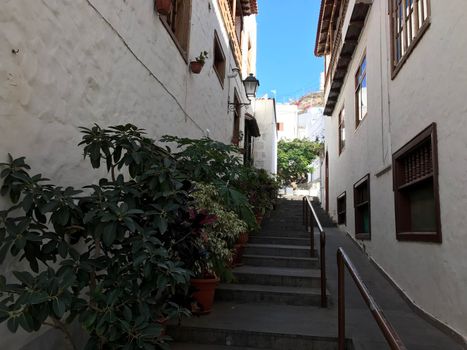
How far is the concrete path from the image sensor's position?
398cm

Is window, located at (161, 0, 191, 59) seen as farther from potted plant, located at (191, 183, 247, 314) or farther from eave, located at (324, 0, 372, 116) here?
eave, located at (324, 0, 372, 116)

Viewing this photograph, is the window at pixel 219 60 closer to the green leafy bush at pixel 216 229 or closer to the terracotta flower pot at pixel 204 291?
the green leafy bush at pixel 216 229

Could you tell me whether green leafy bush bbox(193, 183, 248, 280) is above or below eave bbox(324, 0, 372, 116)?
below

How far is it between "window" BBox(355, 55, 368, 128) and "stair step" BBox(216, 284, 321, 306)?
447cm

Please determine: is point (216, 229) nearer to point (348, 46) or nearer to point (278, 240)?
point (278, 240)

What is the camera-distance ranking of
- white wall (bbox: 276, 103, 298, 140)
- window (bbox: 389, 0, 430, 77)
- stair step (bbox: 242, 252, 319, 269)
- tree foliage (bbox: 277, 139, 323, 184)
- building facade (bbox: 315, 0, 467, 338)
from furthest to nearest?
white wall (bbox: 276, 103, 298, 140), tree foliage (bbox: 277, 139, 323, 184), stair step (bbox: 242, 252, 319, 269), window (bbox: 389, 0, 430, 77), building facade (bbox: 315, 0, 467, 338)

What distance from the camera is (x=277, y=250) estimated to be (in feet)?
23.3

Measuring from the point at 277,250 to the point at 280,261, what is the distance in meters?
0.51

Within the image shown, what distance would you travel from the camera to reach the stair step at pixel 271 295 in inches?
203

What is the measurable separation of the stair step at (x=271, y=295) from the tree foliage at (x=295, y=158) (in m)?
23.6

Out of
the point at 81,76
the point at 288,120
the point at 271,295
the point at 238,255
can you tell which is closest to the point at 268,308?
the point at 271,295

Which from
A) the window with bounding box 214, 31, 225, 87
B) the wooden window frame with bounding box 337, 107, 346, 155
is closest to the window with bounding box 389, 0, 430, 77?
the window with bounding box 214, 31, 225, 87

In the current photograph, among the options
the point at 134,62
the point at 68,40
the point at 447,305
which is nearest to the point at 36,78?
the point at 68,40

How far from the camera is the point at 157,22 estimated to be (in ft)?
16.3
